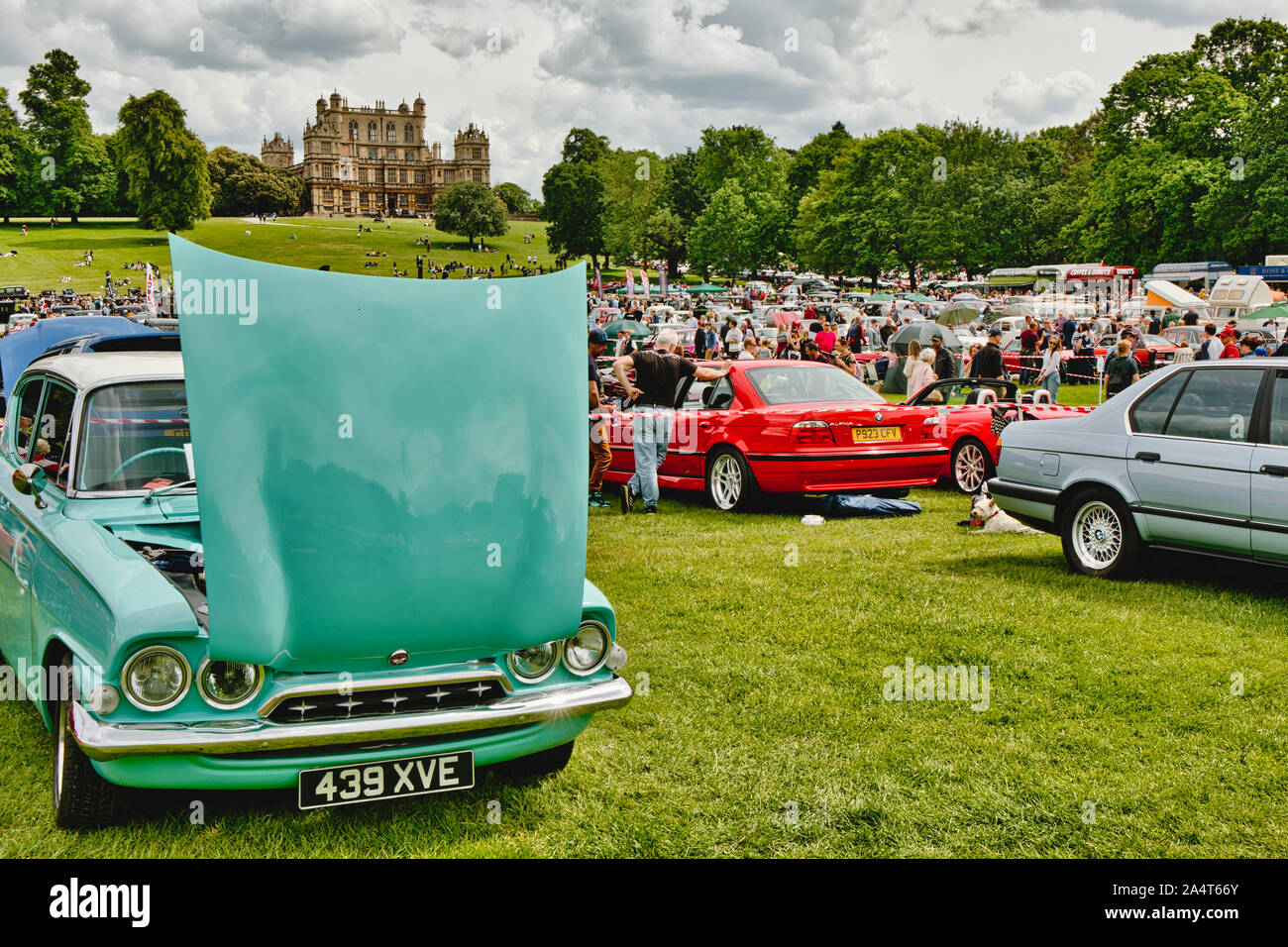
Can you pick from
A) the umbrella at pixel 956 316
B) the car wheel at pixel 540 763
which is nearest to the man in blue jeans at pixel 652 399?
the car wheel at pixel 540 763

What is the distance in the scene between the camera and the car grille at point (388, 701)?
3918mm

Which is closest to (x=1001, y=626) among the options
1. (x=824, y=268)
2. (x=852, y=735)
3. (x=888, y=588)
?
(x=888, y=588)

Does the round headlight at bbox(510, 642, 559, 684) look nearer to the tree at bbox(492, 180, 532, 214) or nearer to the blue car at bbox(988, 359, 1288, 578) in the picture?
the blue car at bbox(988, 359, 1288, 578)

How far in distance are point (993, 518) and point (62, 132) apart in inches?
4987

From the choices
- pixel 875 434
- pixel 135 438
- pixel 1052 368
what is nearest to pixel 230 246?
pixel 1052 368

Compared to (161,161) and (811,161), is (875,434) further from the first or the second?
(161,161)

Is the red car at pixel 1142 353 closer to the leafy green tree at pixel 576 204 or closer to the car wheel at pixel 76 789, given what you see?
the car wheel at pixel 76 789

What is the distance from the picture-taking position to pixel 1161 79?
54.8 m

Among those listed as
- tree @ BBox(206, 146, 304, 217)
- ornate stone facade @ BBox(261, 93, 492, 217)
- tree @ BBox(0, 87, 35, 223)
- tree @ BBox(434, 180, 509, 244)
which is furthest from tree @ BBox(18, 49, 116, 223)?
ornate stone facade @ BBox(261, 93, 492, 217)

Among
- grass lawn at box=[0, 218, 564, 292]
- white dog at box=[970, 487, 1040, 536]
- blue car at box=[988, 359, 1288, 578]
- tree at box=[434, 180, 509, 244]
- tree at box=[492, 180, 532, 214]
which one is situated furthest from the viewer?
tree at box=[492, 180, 532, 214]

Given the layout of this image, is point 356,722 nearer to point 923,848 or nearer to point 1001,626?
point 923,848

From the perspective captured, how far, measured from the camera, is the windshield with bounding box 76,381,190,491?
5227 mm

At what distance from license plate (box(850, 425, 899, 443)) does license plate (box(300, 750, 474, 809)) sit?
7479 millimetres

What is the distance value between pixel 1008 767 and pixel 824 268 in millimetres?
76208
